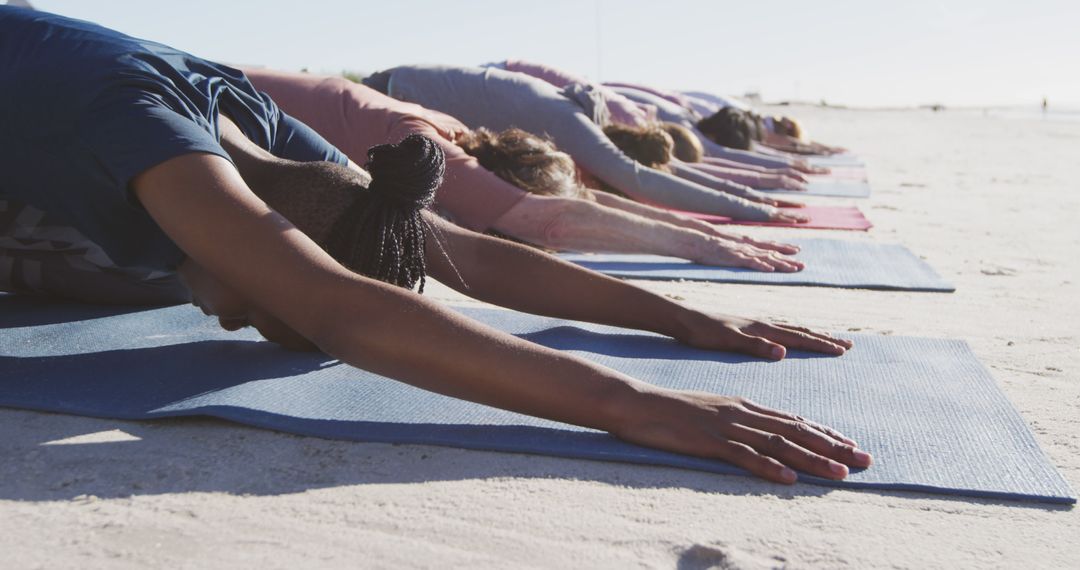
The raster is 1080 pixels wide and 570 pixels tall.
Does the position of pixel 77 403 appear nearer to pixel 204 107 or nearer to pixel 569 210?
pixel 204 107

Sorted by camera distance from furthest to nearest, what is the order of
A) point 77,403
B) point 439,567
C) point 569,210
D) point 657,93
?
1. point 657,93
2. point 569,210
3. point 77,403
4. point 439,567

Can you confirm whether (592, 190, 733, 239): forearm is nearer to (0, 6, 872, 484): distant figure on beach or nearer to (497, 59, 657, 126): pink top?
(0, 6, 872, 484): distant figure on beach

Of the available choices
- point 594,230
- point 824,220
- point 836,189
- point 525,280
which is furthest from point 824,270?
point 836,189

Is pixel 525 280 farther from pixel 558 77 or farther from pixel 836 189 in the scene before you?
pixel 836 189

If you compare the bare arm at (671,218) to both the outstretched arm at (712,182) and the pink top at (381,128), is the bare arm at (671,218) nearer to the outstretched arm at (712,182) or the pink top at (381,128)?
the pink top at (381,128)

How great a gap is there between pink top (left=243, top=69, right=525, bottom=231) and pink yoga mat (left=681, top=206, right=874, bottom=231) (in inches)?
78.5

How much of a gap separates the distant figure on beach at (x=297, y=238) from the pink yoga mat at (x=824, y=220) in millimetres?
3040

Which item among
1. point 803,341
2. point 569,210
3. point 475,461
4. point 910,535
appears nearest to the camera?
point 910,535

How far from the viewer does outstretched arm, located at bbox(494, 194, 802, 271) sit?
12.2 feet

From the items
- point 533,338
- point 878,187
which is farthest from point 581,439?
point 878,187

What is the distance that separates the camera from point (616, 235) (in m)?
3.85

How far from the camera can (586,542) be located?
4.80ft

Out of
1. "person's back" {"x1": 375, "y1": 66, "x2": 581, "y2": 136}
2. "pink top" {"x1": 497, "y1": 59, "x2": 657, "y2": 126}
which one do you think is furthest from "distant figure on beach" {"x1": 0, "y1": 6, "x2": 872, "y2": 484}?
"pink top" {"x1": 497, "y1": 59, "x2": 657, "y2": 126}

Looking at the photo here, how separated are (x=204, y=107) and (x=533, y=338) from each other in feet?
3.27
